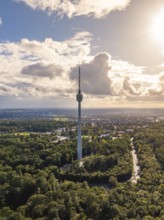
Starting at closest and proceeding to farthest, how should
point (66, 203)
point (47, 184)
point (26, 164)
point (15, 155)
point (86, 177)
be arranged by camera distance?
point (66, 203) → point (47, 184) → point (86, 177) → point (26, 164) → point (15, 155)

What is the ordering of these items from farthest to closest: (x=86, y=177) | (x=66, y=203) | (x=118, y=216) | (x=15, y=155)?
(x=15, y=155) < (x=86, y=177) < (x=66, y=203) < (x=118, y=216)

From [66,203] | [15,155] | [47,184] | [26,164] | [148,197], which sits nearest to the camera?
[66,203]

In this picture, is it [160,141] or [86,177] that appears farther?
[160,141]

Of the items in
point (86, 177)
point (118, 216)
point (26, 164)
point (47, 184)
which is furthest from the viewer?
point (26, 164)

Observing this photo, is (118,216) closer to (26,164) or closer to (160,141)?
(26,164)

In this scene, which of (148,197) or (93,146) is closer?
(148,197)

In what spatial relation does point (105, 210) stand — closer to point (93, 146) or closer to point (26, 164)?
point (26, 164)

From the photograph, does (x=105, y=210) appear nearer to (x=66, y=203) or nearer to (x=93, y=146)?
(x=66, y=203)

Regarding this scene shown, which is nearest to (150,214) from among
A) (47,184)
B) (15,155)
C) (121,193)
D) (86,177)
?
(121,193)

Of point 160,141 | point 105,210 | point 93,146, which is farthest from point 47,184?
point 160,141
